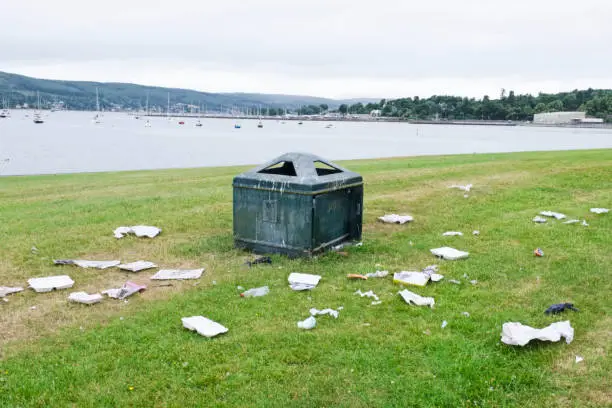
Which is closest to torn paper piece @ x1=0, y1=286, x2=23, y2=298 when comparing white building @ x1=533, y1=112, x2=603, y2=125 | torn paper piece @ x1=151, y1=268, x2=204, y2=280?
torn paper piece @ x1=151, y1=268, x2=204, y2=280

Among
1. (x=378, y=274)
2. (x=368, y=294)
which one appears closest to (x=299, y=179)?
(x=378, y=274)

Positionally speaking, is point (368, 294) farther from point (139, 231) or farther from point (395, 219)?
point (139, 231)

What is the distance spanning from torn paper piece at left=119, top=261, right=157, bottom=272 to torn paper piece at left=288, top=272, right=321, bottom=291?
6.75 feet

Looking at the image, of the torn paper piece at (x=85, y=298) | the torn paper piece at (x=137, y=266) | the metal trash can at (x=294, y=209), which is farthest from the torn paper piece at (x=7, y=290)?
the metal trash can at (x=294, y=209)

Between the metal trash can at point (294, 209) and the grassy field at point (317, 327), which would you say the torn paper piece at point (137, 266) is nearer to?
the grassy field at point (317, 327)

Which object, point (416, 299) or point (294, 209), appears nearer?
point (416, 299)

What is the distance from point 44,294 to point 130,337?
1855 millimetres

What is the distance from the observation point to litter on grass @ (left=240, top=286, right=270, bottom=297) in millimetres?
6039

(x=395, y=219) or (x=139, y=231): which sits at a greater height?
(x=395, y=219)

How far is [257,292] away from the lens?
609 cm

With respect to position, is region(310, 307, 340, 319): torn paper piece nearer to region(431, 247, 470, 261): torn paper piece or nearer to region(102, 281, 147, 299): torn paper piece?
region(102, 281, 147, 299): torn paper piece

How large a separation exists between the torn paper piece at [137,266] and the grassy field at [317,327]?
249 millimetres

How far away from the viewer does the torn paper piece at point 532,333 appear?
15.3 feet

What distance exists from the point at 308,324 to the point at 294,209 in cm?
241
